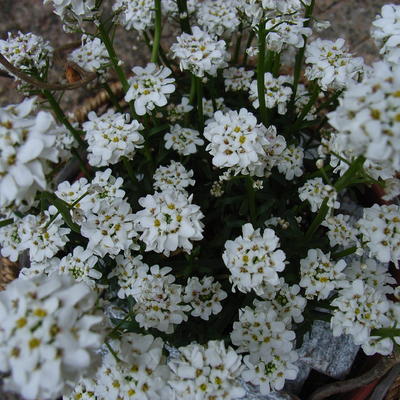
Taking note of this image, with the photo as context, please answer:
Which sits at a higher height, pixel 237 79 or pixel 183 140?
pixel 237 79

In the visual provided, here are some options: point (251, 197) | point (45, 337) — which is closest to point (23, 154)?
point (45, 337)

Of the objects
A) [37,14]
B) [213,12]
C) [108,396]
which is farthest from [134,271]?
[37,14]

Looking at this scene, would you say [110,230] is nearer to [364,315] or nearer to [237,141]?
[237,141]

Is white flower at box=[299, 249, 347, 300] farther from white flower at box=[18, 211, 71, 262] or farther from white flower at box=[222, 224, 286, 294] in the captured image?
white flower at box=[18, 211, 71, 262]

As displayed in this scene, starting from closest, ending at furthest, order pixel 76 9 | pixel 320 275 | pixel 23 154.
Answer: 1. pixel 23 154
2. pixel 76 9
3. pixel 320 275

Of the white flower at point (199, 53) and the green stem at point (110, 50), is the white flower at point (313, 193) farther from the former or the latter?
the green stem at point (110, 50)

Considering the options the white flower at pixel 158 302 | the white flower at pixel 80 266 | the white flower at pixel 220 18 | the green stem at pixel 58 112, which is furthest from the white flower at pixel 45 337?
the white flower at pixel 220 18
